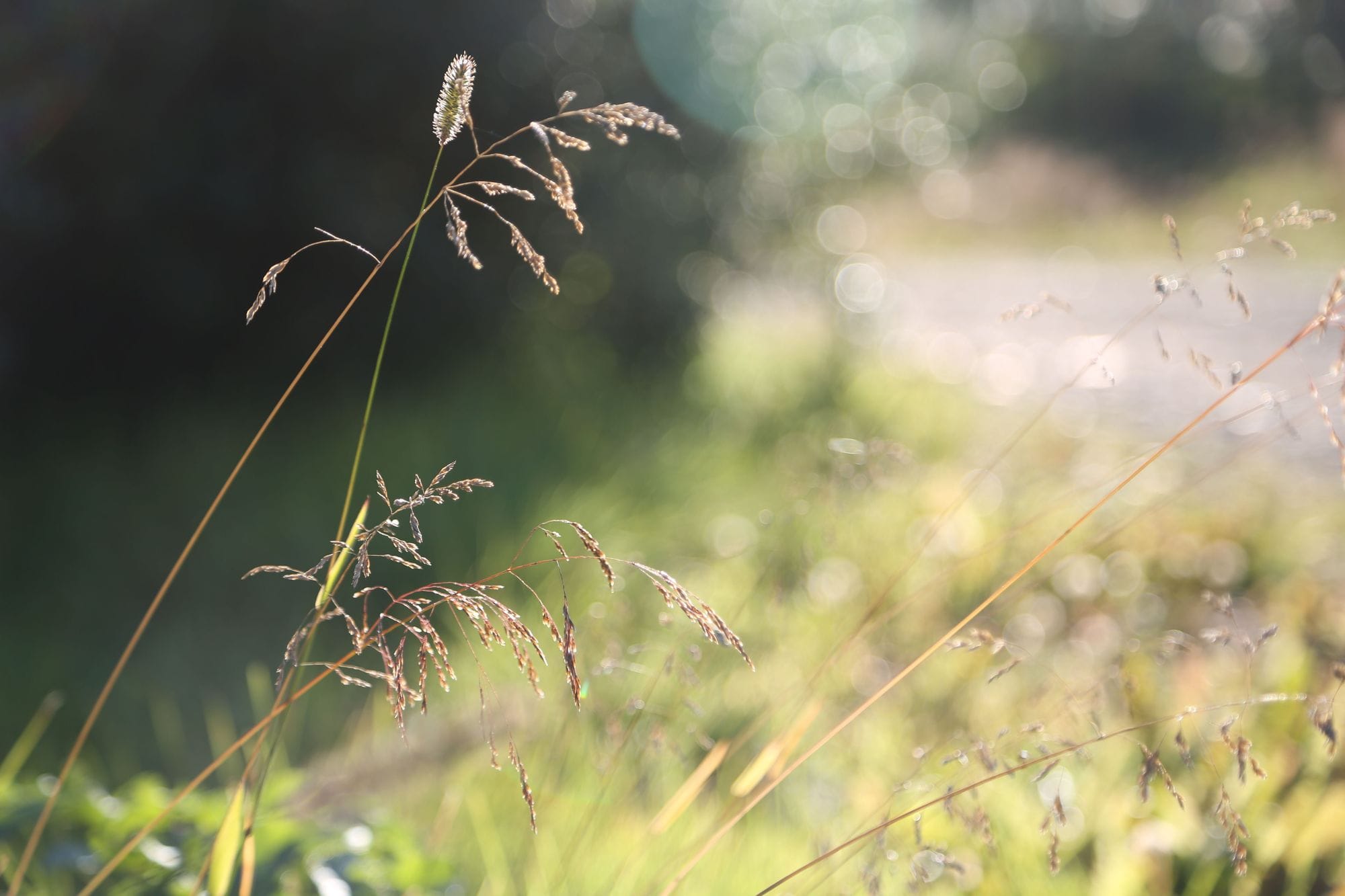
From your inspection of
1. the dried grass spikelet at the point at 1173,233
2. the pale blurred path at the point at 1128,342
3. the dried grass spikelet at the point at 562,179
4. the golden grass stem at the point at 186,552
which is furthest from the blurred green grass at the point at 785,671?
the dried grass spikelet at the point at 562,179

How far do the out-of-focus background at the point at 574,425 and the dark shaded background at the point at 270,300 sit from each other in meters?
0.02

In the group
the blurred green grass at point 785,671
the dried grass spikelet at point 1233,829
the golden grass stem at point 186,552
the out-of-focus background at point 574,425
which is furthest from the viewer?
the out-of-focus background at point 574,425

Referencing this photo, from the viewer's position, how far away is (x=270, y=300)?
5176 millimetres

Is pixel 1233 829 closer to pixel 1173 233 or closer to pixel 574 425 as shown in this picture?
pixel 1173 233

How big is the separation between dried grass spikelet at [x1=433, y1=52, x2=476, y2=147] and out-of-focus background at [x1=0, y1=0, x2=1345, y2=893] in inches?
28.8

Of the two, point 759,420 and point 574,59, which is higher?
point 574,59

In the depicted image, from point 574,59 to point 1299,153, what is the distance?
1336 cm

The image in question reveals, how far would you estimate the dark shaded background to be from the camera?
3861 mm

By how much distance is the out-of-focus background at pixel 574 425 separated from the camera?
195cm

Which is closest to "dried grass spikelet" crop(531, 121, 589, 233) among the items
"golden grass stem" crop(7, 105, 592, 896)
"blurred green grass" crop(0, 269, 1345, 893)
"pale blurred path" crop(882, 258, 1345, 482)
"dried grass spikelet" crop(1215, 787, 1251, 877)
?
"golden grass stem" crop(7, 105, 592, 896)

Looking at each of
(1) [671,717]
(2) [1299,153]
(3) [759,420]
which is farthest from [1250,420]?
(2) [1299,153]

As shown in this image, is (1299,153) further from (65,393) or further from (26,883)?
(26,883)

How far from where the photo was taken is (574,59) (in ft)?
17.4

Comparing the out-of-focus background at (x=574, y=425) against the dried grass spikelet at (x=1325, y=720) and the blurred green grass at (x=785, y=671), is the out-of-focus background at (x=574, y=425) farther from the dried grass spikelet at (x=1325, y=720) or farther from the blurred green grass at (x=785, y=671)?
the dried grass spikelet at (x=1325, y=720)
